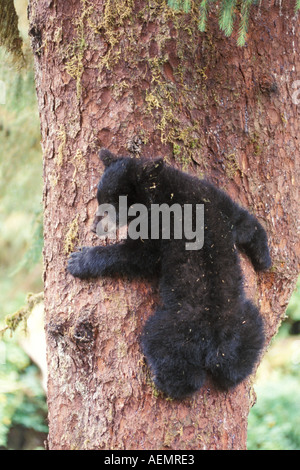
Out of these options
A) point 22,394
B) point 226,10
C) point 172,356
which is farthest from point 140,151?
point 22,394

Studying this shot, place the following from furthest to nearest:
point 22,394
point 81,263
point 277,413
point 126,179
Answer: point 22,394, point 277,413, point 126,179, point 81,263

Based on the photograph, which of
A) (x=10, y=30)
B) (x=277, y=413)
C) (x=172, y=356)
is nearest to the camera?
(x=172, y=356)

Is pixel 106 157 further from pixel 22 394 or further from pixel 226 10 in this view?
pixel 22 394

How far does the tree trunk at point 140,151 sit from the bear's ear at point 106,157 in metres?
0.06

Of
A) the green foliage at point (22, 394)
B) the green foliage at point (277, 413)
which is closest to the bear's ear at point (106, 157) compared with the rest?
the green foliage at point (277, 413)

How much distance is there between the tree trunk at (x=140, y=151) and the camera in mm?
2055

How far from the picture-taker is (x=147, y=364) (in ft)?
6.72

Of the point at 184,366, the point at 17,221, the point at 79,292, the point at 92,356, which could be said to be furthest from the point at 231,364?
the point at 17,221

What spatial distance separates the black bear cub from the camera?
2053 millimetres

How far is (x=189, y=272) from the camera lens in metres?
2.21

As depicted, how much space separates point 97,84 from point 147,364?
4.32 feet

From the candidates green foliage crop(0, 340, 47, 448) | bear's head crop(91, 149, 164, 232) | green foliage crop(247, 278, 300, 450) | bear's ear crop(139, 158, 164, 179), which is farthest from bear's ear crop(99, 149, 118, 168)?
green foliage crop(0, 340, 47, 448)

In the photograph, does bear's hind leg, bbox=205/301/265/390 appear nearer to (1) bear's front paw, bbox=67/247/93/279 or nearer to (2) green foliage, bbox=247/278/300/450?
(1) bear's front paw, bbox=67/247/93/279

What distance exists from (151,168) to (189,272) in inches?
20.8
